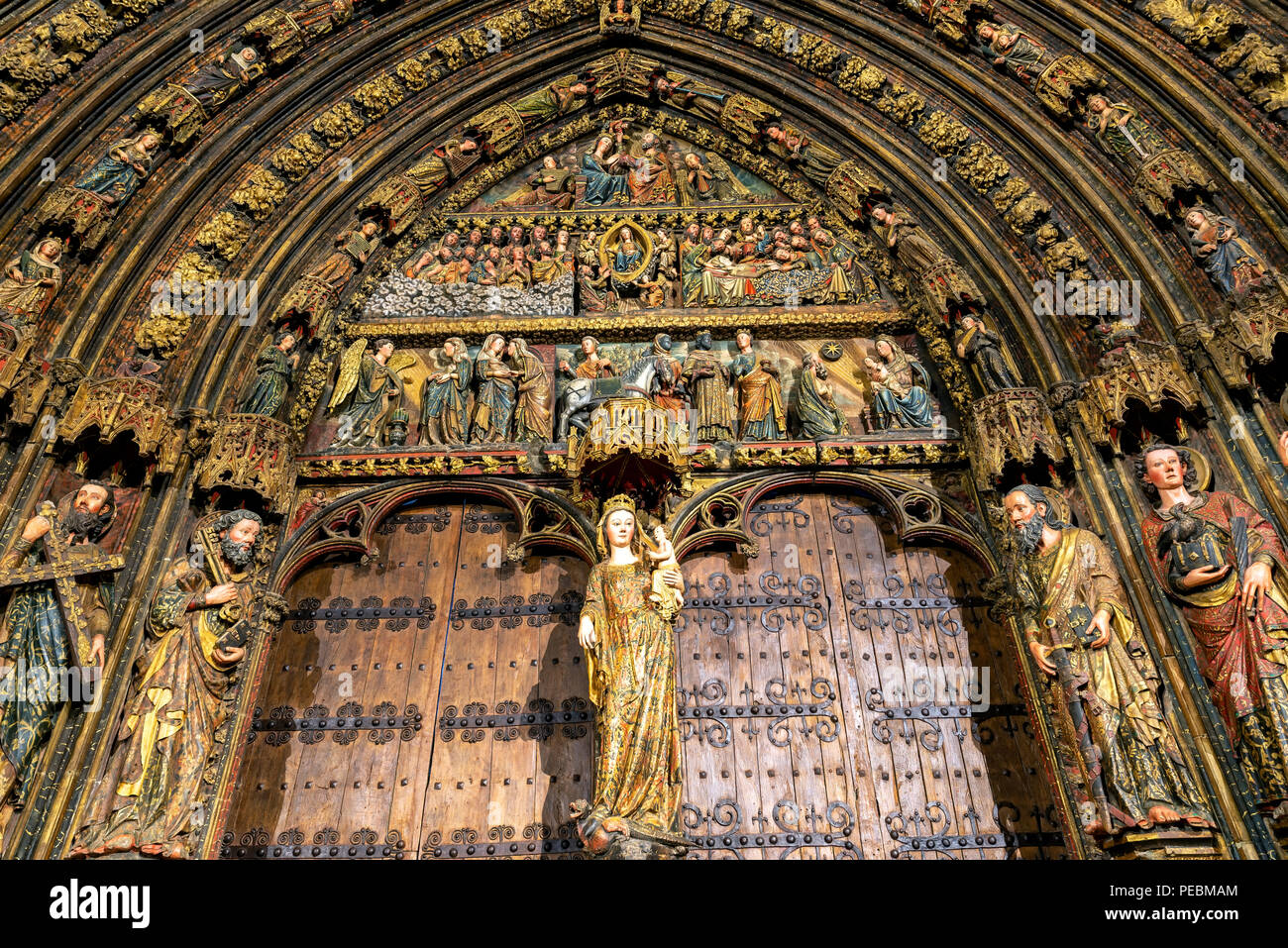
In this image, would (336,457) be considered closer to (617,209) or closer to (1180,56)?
(617,209)

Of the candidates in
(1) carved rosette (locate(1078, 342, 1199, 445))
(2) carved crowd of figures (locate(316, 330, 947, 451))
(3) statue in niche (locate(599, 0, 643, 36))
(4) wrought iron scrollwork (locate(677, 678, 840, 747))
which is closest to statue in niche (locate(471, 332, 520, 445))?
(2) carved crowd of figures (locate(316, 330, 947, 451))

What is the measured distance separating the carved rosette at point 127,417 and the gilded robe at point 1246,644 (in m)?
6.33

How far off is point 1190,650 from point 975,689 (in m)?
1.28

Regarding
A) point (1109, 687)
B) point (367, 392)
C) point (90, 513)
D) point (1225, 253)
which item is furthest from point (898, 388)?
point (90, 513)

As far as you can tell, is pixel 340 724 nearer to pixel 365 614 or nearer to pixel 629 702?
pixel 365 614

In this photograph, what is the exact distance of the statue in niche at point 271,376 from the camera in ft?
22.8

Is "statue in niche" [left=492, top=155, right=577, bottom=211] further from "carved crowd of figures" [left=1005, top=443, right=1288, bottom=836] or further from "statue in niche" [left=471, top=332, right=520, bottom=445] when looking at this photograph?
"carved crowd of figures" [left=1005, top=443, right=1288, bottom=836]

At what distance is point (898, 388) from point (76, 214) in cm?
601

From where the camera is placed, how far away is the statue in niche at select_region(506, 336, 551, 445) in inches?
290

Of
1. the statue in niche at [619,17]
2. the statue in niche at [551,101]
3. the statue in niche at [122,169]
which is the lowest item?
the statue in niche at [122,169]

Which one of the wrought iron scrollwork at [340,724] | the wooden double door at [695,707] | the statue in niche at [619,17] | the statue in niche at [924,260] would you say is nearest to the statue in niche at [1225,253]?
the statue in niche at [924,260]

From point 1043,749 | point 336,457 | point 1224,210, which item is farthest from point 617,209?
point 1043,749

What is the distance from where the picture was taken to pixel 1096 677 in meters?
5.47

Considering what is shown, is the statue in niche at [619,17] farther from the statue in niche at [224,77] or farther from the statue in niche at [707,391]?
the statue in niche at [707,391]
